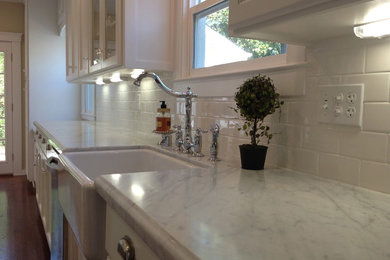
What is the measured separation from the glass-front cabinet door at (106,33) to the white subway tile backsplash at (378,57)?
4.40ft

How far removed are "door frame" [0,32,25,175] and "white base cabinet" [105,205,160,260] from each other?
4.80m

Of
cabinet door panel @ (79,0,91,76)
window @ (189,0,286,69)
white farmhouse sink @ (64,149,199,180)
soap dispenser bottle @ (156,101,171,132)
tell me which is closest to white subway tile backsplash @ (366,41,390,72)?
window @ (189,0,286,69)

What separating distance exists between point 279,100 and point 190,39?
2.82 ft

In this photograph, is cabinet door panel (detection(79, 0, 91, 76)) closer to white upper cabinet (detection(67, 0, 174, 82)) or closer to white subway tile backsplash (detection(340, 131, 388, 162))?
white upper cabinet (detection(67, 0, 174, 82))

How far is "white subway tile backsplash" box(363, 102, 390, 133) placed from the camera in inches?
33.9

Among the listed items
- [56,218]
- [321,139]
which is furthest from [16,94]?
[321,139]

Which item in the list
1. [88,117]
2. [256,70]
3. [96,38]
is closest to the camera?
[256,70]

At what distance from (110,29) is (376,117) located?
164cm

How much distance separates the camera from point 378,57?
88 cm

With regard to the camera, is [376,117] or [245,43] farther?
[245,43]

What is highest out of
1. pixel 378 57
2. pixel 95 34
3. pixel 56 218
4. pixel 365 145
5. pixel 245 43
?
pixel 95 34

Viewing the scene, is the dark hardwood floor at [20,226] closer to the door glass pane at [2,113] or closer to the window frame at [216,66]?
the door glass pane at [2,113]

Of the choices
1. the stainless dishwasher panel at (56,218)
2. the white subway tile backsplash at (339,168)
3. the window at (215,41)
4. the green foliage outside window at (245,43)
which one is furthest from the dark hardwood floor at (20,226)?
the white subway tile backsplash at (339,168)

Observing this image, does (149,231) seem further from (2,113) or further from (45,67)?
(2,113)
